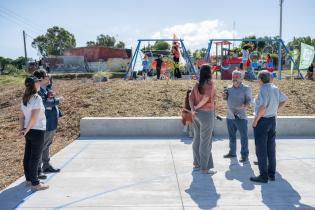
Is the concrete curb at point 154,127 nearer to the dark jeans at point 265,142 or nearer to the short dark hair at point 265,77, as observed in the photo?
the dark jeans at point 265,142

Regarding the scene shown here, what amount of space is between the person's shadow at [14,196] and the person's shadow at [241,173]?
9.93 feet

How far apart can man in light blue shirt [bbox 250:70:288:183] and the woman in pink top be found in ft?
2.28

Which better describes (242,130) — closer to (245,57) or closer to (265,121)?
(265,121)

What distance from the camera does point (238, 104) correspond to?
647 cm

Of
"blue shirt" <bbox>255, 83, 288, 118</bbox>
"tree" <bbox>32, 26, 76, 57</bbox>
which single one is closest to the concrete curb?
"blue shirt" <bbox>255, 83, 288, 118</bbox>

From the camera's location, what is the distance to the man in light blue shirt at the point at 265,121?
5.21 metres

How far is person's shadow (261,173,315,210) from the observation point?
4.52 m

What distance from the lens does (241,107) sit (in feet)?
21.2

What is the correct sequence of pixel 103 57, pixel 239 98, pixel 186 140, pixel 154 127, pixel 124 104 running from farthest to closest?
pixel 103 57, pixel 124 104, pixel 154 127, pixel 186 140, pixel 239 98

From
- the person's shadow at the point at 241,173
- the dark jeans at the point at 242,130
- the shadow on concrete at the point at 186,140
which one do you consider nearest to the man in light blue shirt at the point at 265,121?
the person's shadow at the point at 241,173

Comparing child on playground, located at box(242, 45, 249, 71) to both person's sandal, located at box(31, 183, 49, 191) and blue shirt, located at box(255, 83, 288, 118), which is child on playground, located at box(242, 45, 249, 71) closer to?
blue shirt, located at box(255, 83, 288, 118)

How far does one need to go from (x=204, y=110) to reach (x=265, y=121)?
92cm

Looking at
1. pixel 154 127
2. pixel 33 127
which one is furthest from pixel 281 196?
pixel 154 127

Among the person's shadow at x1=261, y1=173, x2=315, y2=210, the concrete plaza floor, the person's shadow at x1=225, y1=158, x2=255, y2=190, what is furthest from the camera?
the person's shadow at x1=225, y1=158, x2=255, y2=190
